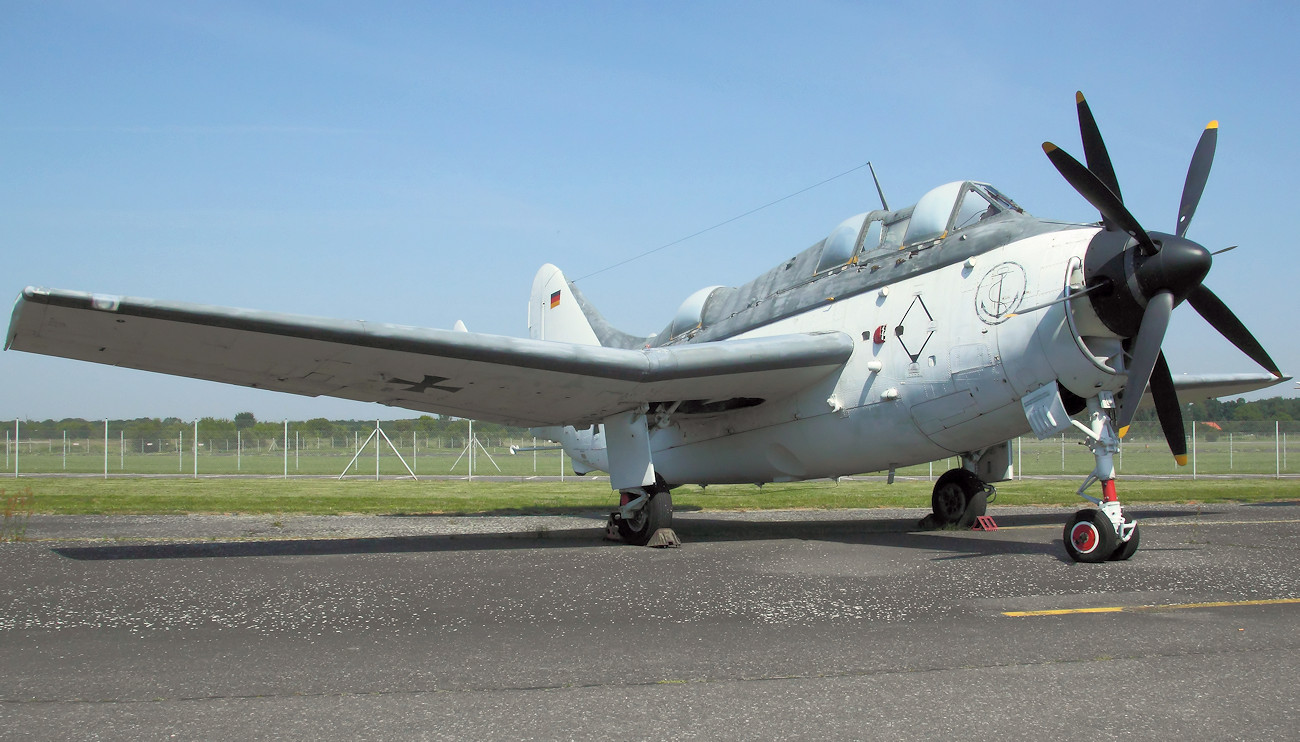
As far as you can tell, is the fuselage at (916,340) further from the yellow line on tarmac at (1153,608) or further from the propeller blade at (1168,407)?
the yellow line on tarmac at (1153,608)

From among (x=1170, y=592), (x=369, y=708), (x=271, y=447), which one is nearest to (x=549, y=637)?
(x=369, y=708)

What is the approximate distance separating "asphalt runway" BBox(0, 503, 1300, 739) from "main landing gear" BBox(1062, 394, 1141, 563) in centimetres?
25

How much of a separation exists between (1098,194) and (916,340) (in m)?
2.57

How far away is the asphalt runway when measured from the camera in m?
4.01

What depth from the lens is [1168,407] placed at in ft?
32.7

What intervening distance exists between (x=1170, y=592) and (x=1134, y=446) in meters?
61.3

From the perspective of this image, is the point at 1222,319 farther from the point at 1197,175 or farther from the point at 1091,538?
the point at 1091,538

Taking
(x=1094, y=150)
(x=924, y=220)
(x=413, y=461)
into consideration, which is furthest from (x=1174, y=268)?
(x=413, y=461)

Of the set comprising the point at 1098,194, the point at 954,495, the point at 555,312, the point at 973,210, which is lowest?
the point at 954,495

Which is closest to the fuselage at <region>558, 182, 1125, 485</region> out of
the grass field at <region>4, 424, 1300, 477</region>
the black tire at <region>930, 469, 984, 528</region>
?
the black tire at <region>930, 469, 984, 528</region>

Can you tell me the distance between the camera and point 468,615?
6535mm

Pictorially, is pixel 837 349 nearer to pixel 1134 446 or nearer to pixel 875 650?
pixel 875 650

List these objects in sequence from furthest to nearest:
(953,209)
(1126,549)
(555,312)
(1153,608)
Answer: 1. (555,312)
2. (953,209)
3. (1126,549)
4. (1153,608)

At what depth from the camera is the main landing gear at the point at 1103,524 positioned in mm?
8750
